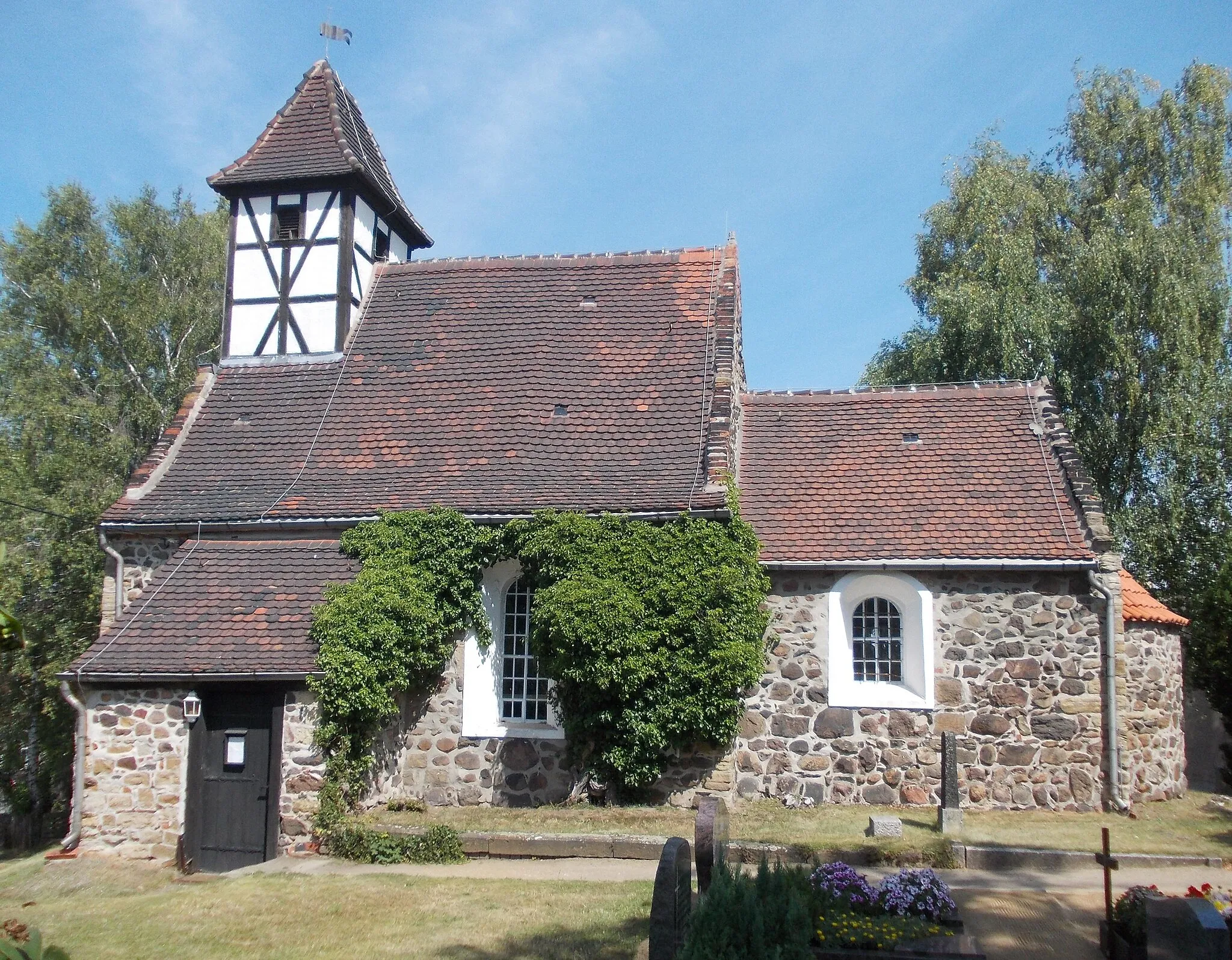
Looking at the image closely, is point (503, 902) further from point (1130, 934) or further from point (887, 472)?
point (887, 472)

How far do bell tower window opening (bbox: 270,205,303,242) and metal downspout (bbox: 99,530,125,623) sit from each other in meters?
6.38

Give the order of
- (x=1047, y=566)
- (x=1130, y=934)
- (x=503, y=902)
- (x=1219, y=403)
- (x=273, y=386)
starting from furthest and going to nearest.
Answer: (x=1219, y=403) → (x=273, y=386) → (x=1047, y=566) → (x=503, y=902) → (x=1130, y=934)

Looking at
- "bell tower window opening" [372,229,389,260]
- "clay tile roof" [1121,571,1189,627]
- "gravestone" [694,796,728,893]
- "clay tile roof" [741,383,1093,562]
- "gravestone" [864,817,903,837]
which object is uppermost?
"bell tower window opening" [372,229,389,260]

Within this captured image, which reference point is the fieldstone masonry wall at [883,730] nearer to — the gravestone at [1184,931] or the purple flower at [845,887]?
the purple flower at [845,887]

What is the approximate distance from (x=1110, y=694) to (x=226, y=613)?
38.1 feet

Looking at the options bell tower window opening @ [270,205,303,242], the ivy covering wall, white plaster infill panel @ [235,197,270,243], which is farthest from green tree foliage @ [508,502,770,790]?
white plaster infill panel @ [235,197,270,243]

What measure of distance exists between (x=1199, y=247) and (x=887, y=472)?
13.4 m

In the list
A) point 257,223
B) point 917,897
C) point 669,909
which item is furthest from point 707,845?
point 257,223

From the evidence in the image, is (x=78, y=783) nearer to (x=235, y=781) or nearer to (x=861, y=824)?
(x=235, y=781)

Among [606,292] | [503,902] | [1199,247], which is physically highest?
[1199,247]

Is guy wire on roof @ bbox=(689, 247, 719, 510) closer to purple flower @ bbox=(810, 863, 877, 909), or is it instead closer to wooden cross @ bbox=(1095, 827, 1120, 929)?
purple flower @ bbox=(810, 863, 877, 909)

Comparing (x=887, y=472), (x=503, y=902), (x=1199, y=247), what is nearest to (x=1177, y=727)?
(x=887, y=472)

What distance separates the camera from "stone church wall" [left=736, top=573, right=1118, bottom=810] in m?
13.2

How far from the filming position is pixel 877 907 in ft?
24.0
